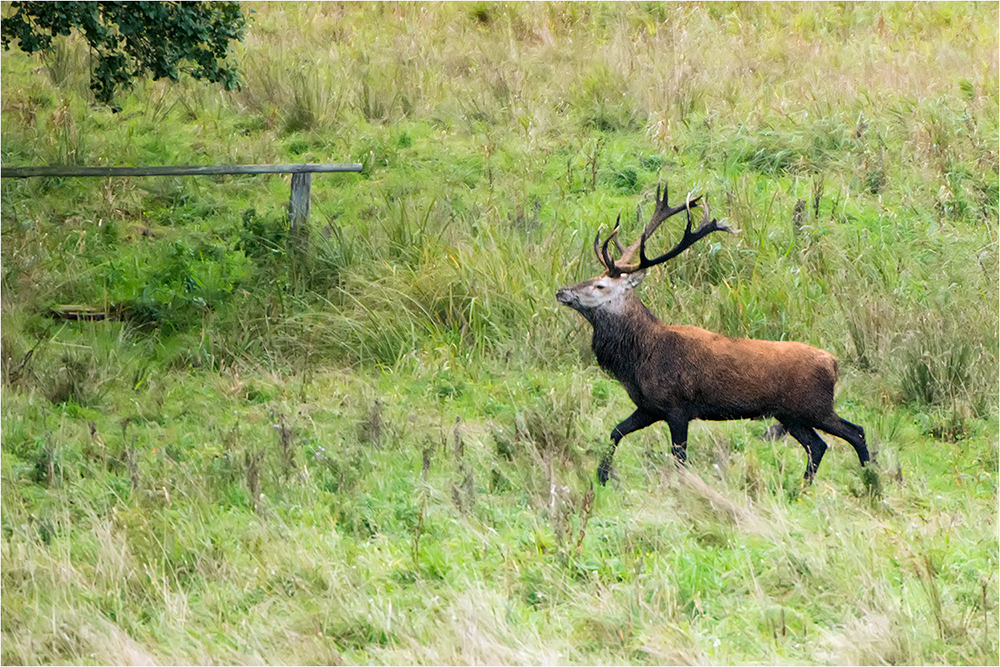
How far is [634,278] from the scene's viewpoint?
7203 mm

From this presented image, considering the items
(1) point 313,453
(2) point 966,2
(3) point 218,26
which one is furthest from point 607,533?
(2) point 966,2

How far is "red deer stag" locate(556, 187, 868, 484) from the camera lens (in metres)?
6.95

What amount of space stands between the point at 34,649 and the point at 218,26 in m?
6.11

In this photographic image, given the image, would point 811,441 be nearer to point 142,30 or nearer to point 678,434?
point 678,434

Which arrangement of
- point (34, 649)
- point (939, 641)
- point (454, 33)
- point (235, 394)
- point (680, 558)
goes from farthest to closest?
point (454, 33)
point (235, 394)
point (680, 558)
point (34, 649)
point (939, 641)

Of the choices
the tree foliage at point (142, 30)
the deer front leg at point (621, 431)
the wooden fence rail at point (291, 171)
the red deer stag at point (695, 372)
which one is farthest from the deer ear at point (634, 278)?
the wooden fence rail at point (291, 171)

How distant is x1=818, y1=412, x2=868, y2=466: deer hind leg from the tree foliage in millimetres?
5597

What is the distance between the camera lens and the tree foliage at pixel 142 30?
9.29 m

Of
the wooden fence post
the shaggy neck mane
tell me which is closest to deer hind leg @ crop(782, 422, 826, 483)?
the shaggy neck mane

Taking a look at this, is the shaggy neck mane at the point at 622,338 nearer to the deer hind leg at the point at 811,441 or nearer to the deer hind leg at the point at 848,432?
the deer hind leg at the point at 811,441

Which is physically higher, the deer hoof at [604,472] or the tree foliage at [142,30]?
the tree foliage at [142,30]

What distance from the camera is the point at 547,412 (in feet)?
26.0

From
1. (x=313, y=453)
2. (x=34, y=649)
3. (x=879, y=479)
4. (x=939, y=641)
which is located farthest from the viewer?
(x=313, y=453)

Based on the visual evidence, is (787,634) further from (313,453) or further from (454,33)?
(454,33)
